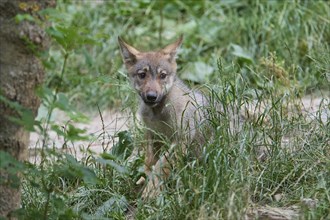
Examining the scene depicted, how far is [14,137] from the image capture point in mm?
4668

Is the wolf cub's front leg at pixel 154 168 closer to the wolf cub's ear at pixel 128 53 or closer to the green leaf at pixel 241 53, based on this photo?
the wolf cub's ear at pixel 128 53

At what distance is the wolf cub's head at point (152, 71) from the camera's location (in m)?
6.39

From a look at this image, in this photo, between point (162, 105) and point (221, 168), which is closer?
point (221, 168)

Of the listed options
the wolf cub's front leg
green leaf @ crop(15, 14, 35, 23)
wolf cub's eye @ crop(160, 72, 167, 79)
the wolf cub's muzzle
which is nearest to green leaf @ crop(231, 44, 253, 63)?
wolf cub's eye @ crop(160, 72, 167, 79)

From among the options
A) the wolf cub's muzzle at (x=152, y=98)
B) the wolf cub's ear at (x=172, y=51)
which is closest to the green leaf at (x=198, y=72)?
the wolf cub's ear at (x=172, y=51)

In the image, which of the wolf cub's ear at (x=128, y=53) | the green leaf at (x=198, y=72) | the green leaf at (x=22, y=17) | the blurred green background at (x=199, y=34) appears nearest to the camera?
the green leaf at (x=22, y=17)

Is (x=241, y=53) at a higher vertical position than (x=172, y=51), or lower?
higher

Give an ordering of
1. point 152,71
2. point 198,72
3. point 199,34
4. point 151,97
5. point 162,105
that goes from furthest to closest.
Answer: point 199,34
point 198,72
point 152,71
point 162,105
point 151,97

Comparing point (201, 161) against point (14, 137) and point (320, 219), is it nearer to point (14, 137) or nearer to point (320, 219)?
point (320, 219)

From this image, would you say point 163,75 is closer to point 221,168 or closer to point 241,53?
point 221,168

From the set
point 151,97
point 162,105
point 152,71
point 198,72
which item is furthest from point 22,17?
point 198,72

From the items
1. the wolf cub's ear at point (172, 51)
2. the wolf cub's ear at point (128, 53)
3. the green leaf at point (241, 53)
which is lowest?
the wolf cub's ear at point (128, 53)

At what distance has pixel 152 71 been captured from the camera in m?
6.61

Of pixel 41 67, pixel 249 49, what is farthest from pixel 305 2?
pixel 41 67
